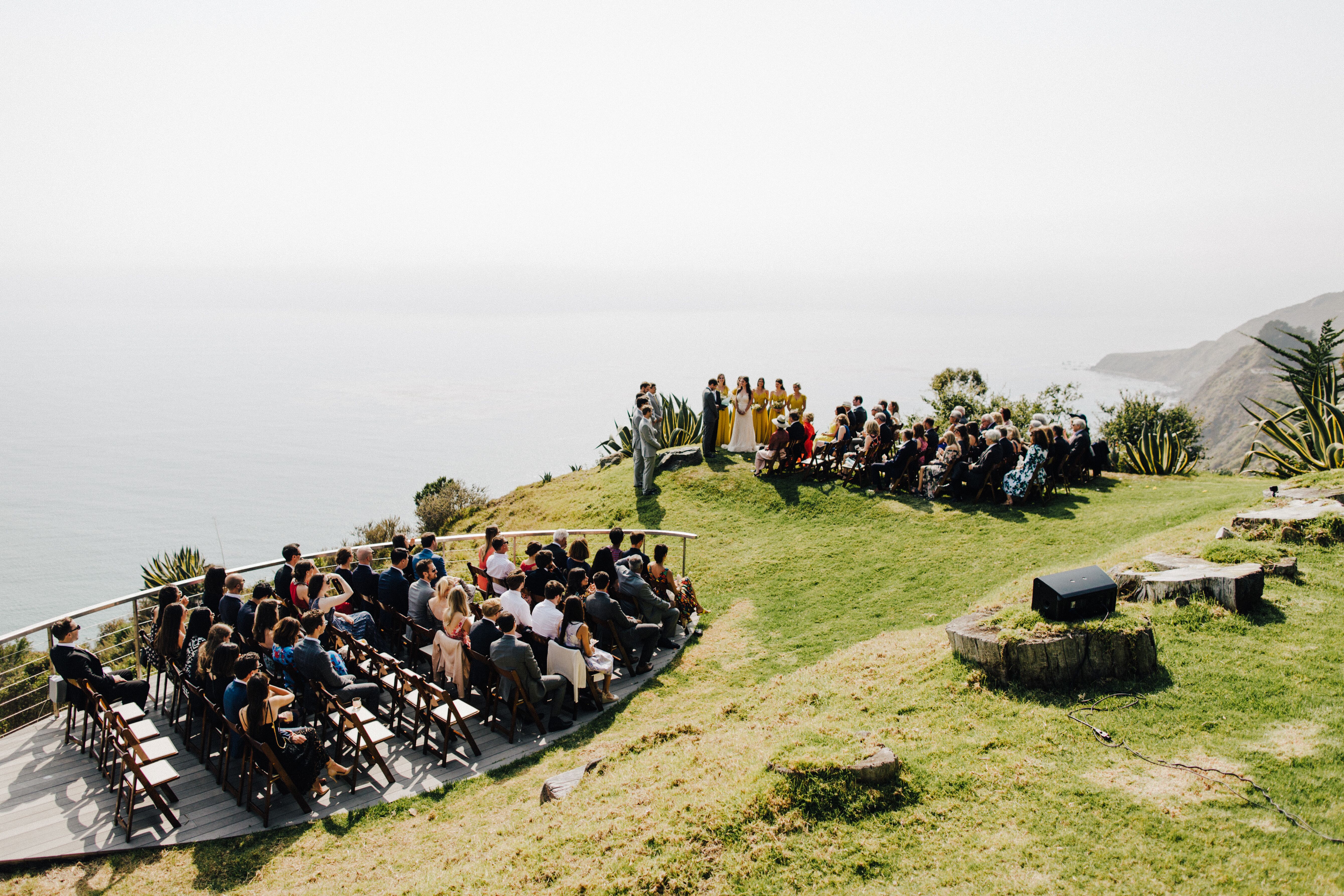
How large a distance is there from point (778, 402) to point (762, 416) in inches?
21.8

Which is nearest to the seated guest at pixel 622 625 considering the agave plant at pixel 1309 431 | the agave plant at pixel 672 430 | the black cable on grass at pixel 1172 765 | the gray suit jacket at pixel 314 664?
the gray suit jacket at pixel 314 664

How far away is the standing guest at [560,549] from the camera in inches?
406

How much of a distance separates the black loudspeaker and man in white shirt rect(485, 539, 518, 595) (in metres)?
5.97

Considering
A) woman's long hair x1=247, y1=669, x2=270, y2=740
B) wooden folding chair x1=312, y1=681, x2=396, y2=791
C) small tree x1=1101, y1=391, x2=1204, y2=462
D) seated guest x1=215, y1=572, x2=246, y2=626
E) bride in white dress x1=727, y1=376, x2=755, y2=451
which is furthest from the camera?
small tree x1=1101, y1=391, x2=1204, y2=462

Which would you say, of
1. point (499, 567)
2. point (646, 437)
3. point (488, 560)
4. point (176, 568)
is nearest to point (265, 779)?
point (499, 567)

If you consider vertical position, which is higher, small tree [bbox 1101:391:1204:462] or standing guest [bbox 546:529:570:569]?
standing guest [bbox 546:529:570:569]

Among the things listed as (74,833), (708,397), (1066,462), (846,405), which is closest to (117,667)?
(74,833)

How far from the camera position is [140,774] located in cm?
620

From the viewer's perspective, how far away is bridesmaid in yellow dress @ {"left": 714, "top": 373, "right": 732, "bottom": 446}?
18828 millimetres

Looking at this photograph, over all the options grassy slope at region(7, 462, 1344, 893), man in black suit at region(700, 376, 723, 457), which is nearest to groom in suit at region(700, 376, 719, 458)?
man in black suit at region(700, 376, 723, 457)

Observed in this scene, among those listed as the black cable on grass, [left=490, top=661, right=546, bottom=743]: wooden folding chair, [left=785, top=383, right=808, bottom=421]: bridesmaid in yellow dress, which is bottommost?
[left=490, top=661, right=546, bottom=743]: wooden folding chair

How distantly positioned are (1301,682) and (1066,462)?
858 cm

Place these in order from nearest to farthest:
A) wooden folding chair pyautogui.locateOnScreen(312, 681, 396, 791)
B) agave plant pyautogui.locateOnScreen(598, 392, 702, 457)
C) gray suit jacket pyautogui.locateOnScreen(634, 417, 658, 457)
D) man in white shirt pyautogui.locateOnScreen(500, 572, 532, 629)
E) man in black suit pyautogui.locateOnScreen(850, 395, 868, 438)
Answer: wooden folding chair pyautogui.locateOnScreen(312, 681, 396, 791), man in white shirt pyautogui.locateOnScreen(500, 572, 532, 629), man in black suit pyautogui.locateOnScreen(850, 395, 868, 438), gray suit jacket pyautogui.locateOnScreen(634, 417, 658, 457), agave plant pyautogui.locateOnScreen(598, 392, 702, 457)

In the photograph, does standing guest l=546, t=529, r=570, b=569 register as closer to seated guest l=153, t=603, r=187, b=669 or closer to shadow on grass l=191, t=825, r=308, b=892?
seated guest l=153, t=603, r=187, b=669
